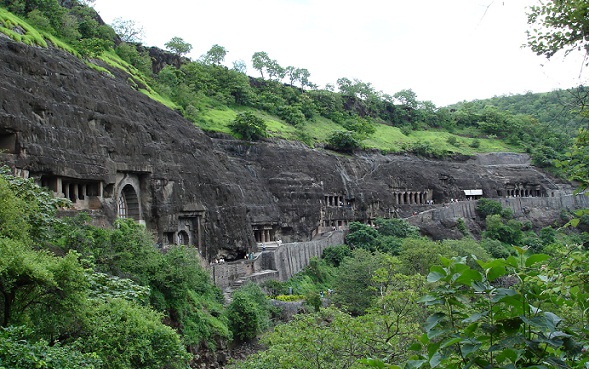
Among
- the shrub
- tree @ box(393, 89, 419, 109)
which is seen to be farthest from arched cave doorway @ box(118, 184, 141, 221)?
tree @ box(393, 89, 419, 109)

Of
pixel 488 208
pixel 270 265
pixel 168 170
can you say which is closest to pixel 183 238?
pixel 168 170

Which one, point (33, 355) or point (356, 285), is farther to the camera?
point (356, 285)

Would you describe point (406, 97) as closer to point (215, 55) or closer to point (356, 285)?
point (215, 55)

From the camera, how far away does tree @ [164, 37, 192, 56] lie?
225ft

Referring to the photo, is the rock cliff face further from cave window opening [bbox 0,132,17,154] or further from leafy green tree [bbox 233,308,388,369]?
leafy green tree [bbox 233,308,388,369]

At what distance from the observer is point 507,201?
57531 millimetres

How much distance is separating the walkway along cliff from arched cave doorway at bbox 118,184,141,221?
0.16ft

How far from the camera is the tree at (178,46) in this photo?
6856 cm

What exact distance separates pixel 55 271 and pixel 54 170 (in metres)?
11.5

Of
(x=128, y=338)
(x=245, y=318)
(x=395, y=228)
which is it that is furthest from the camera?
(x=395, y=228)

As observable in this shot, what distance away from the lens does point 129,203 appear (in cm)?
2666

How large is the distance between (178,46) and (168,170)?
44.5m

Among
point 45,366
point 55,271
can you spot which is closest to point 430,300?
point 45,366

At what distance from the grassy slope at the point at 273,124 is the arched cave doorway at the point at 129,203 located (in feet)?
28.6
